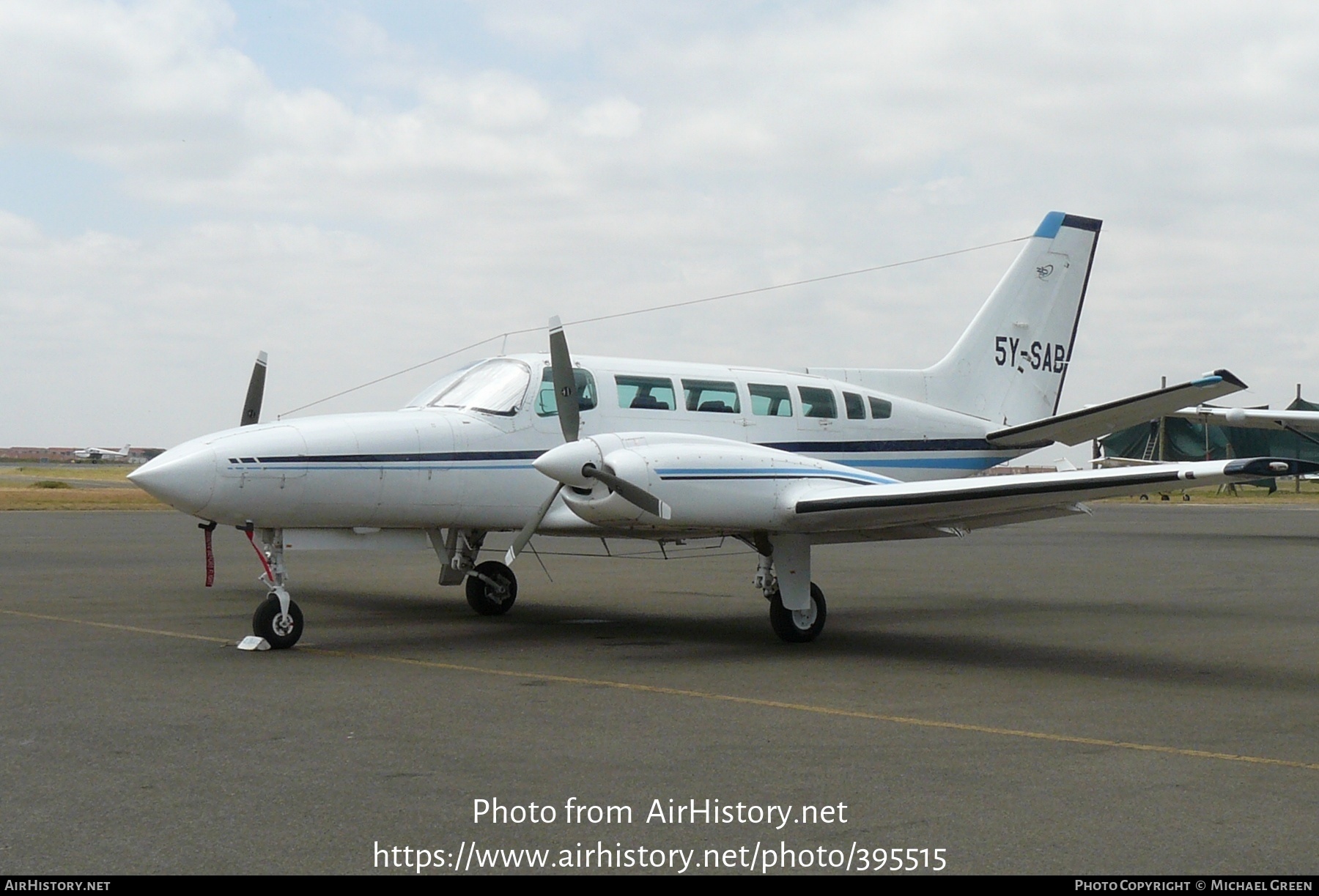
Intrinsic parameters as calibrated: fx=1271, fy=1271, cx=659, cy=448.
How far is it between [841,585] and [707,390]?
20.6 feet

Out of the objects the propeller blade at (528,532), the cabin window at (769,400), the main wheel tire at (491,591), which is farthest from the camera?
the main wheel tire at (491,591)

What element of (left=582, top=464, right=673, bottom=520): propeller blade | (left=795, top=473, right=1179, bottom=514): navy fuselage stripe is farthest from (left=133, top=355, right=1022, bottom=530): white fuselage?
(left=582, top=464, right=673, bottom=520): propeller blade

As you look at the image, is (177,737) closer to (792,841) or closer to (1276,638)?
(792,841)

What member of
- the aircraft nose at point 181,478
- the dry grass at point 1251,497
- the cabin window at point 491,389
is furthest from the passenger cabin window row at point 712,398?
the dry grass at point 1251,497

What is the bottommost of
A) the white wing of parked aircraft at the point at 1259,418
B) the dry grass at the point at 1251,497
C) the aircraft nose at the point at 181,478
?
the dry grass at the point at 1251,497

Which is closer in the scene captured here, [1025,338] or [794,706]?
[794,706]

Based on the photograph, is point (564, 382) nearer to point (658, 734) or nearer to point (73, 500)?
point (658, 734)

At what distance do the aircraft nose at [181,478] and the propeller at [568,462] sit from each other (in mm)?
2734

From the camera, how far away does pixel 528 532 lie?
11.9 m

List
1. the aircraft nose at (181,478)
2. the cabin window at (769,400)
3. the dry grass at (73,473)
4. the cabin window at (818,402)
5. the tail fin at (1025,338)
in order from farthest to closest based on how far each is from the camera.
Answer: the dry grass at (73,473) < the tail fin at (1025,338) < the cabin window at (818,402) < the cabin window at (769,400) < the aircraft nose at (181,478)

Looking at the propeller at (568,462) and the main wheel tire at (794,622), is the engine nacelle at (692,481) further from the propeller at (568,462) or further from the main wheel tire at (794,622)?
the main wheel tire at (794,622)

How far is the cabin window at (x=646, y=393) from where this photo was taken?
13023 mm

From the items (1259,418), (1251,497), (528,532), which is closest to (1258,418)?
(1259,418)

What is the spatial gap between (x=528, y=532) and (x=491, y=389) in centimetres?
167
